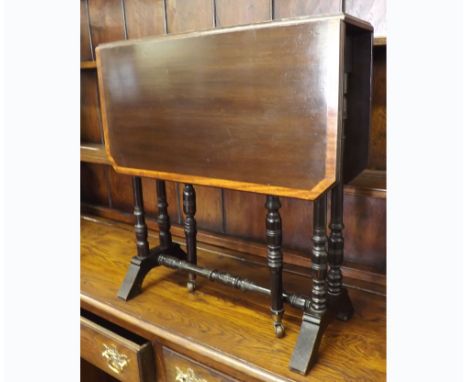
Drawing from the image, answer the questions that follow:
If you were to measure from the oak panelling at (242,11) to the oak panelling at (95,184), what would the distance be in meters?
0.87

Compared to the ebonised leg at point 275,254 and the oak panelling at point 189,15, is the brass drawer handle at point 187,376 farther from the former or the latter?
the oak panelling at point 189,15

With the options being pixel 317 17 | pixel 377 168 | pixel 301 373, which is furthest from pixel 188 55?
pixel 301 373

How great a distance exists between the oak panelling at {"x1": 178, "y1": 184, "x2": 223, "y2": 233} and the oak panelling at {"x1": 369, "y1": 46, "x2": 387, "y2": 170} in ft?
1.89

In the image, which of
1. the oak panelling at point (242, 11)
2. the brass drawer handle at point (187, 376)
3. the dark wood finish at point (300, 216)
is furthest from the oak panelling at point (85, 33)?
the brass drawer handle at point (187, 376)

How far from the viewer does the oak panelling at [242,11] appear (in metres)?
1.24

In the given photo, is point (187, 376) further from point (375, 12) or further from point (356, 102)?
point (375, 12)

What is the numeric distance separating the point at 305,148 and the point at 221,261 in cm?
70

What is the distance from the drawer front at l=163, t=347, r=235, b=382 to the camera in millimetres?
975

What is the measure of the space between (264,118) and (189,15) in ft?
2.48

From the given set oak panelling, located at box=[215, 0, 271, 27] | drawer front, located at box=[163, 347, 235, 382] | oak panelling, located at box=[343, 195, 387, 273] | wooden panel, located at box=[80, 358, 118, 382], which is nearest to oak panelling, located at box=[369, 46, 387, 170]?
oak panelling, located at box=[343, 195, 387, 273]

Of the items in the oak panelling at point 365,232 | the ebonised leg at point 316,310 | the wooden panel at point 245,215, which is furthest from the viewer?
the wooden panel at point 245,215

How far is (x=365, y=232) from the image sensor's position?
121 centimetres

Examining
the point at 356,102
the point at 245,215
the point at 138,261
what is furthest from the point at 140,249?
the point at 356,102

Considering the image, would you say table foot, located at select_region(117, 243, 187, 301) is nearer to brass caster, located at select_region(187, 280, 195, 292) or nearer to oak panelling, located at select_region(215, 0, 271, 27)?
brass caster, located at select_region(187, 280, 195, 292)
